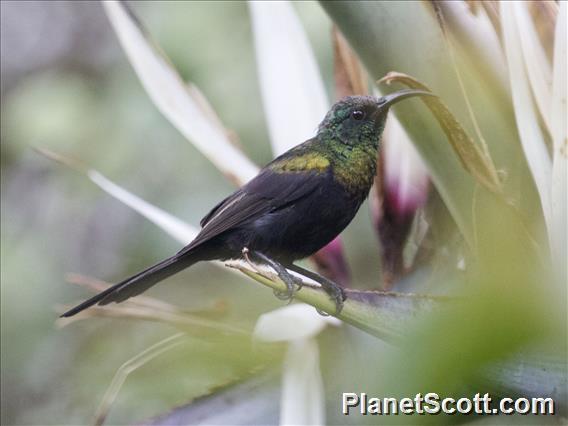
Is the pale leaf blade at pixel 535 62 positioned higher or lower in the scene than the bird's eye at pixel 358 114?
lower

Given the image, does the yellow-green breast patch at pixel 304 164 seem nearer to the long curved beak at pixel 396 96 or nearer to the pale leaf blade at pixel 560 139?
the long curved beak at pixel 396 96

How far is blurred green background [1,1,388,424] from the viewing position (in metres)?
0.92

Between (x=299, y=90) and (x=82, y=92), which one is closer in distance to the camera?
(x=299, y=90)

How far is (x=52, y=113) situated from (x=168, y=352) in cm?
39

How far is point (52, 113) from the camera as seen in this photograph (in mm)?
1021

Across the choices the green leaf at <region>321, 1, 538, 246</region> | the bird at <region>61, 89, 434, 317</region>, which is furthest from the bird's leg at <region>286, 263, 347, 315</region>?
the green leaf at <region>321, 1, 538, 246</region>

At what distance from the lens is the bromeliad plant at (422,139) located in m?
0.54

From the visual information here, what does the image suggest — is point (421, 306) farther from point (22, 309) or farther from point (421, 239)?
point (22, 309)

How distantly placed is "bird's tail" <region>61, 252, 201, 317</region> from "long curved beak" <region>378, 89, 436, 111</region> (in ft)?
0.70

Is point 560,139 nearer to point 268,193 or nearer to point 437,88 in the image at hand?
point 437,88

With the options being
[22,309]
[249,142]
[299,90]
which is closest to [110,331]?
[22,309]

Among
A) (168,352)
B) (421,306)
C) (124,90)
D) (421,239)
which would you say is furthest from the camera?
(124,90)

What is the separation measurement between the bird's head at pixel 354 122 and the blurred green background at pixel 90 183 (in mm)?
122

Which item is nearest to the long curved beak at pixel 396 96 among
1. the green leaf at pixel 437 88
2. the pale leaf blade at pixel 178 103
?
the green leaf at pixel 437 88
